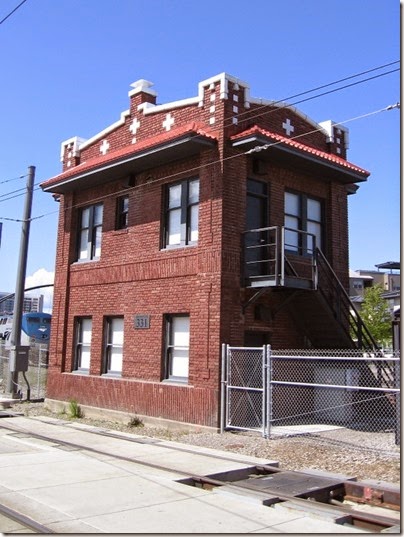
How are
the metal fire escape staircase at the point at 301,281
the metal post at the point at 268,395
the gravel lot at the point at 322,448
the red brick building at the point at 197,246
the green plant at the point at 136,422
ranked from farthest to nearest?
the green plant at the point at 136,422 → the red brick building at the point at 197,246 → the metal fire escape staircase at the point at 301,281 → the metal post at the point at 268,395 → the gravel lot at the point at 322,448

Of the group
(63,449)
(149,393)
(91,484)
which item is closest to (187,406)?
(149,393)

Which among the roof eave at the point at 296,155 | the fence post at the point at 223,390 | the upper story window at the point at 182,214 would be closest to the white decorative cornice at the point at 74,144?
the upper story window at the point at 182,214

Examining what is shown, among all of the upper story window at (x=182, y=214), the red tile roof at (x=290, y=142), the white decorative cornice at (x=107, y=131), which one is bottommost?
the upper story window at (x=182, y=214)

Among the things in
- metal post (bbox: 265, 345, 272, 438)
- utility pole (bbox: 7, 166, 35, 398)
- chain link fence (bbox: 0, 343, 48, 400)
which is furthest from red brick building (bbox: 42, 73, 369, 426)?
chain link fence (bbox: 0, 343, 48, 400)

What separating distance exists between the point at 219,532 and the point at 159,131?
11844mm

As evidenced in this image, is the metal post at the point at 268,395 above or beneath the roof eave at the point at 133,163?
beneath

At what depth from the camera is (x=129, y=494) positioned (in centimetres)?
766

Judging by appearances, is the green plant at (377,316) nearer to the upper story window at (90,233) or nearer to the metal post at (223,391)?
the upper story window at (90,233)

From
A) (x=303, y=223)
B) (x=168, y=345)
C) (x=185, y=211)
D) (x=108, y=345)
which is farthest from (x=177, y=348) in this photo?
(x=303, y=223)

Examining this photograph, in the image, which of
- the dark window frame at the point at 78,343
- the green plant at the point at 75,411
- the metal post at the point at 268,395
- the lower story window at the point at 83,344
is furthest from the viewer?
the dark window frame at the point at 78,343

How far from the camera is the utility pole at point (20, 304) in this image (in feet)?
65.1

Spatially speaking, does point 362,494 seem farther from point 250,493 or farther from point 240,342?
point 240,342

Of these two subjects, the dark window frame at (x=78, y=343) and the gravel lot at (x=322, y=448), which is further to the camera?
the dark window frame at (x=78, y=343)

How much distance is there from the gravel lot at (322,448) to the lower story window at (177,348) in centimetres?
141
